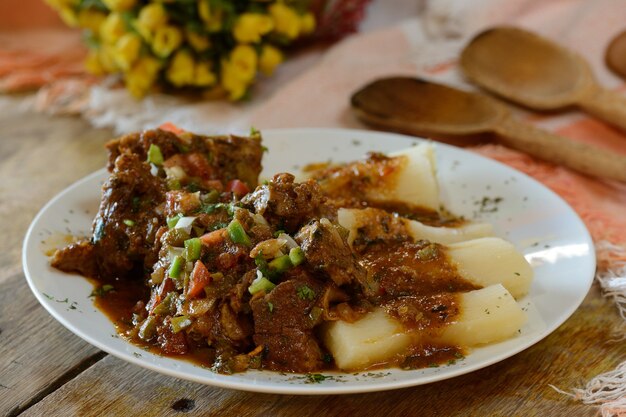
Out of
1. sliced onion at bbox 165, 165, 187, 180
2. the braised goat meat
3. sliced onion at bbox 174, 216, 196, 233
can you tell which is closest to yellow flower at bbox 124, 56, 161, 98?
the braised goat meat

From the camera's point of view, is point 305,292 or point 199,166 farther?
point 199,166

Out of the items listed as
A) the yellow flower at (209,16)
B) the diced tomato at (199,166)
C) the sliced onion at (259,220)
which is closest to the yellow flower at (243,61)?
the yellow flower at (209,16)

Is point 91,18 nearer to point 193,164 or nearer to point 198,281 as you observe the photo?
point 193,164

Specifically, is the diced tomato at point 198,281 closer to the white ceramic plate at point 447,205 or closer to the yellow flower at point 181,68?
the white ceramic plate at point 447,205

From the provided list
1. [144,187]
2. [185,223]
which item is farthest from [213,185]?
[185,223]

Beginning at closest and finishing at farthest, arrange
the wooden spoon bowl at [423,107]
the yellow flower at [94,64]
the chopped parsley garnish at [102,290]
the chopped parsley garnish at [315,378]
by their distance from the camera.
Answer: the chopped parsley garnish at [315,378], the chopped parsley garnish at [102,290], the wooden spoon bowl at [423,107], the yellow flower at [94,64]
